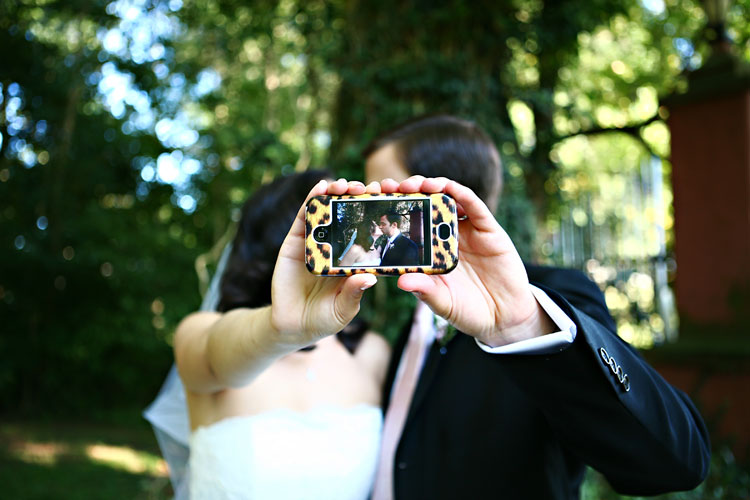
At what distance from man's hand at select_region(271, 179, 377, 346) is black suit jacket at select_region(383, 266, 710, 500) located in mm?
→ 380

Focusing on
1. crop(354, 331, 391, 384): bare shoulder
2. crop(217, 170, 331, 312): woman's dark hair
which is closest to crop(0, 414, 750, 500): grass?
crop(354, 331, 391, 384): bare shoulder

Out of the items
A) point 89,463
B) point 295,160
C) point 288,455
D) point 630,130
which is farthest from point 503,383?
point 630,130

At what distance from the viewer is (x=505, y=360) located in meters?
1.40

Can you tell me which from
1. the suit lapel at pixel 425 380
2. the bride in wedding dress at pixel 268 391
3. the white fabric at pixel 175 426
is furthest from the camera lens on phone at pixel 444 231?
the white fabric at pixel 175 426

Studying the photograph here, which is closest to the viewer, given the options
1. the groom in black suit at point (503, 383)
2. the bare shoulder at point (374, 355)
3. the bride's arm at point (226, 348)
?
the groom in black suit at point (503, 383)

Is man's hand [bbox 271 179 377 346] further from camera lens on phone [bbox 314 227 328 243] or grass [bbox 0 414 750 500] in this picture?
grass [bbox 0 414 750 500]

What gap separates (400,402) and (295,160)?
6031 mm

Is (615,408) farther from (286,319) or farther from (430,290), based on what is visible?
(286,319)

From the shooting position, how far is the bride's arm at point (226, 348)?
5.20 feet

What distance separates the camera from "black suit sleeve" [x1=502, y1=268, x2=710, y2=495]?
1349mm

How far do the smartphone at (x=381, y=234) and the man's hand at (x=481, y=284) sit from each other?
29 mm

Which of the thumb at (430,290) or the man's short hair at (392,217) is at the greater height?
the man's short hair at (392,217)

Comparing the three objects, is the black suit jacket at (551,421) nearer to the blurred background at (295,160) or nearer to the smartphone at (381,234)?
the smartphone at (381,234)

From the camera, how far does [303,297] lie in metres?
1.40
